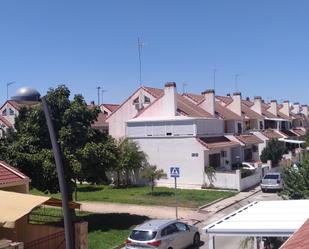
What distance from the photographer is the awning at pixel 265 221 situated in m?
11.5

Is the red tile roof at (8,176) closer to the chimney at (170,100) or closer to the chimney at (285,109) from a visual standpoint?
the chimney at (170,100)

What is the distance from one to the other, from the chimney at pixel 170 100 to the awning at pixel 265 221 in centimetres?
2636

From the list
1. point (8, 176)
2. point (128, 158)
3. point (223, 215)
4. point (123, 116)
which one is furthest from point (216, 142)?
point (8, 176)

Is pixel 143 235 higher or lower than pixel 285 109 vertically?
lower

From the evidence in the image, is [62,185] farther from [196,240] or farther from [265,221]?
[196,240]

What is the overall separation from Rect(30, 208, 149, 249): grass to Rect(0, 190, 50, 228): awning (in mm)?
7300

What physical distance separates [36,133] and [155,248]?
361 inches

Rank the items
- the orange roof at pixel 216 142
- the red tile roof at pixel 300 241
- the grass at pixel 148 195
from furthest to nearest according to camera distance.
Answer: the orange roof at pixel 216 142 < the grass at pixel 148 195 < the red tile roof at pixel 300 241

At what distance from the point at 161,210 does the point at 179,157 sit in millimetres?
10901

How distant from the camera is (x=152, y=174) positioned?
124 ft

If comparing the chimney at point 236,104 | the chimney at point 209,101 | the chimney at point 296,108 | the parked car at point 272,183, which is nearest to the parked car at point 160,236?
the parked car at point 272,183

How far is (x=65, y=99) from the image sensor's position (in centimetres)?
2481

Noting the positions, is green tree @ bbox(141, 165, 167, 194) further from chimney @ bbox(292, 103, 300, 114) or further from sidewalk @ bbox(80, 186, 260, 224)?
chimney @ bbox(292, 103, 300, 114)

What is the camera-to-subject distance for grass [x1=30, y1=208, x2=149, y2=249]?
21531 millimetres
